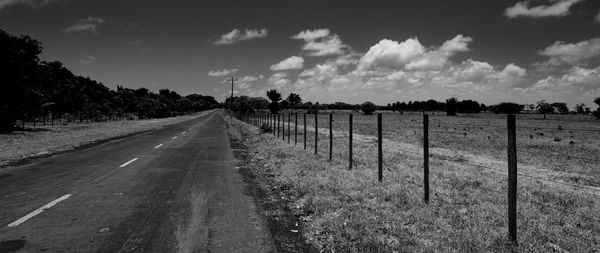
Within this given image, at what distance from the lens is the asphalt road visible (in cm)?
527

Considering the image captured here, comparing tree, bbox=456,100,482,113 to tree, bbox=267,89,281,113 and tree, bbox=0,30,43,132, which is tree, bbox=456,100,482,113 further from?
tree, bbox=0,30,43,132

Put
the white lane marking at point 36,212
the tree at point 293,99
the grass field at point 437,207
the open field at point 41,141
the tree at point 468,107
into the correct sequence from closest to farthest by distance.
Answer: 1. the grass field at point 437,207
2. the white lane marking at point 36,212
3. the open field at point 41,141
4. the tree at point 468,107
5. the tree at point 293,99

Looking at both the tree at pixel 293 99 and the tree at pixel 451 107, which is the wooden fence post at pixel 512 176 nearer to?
the tree at pixel 451 107

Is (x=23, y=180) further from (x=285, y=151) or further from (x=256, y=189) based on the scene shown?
(x=285, y=151)

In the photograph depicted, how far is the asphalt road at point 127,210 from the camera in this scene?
5.27m

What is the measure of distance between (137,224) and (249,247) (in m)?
2.21

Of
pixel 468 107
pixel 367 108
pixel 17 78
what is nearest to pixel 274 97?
pixel 367 108

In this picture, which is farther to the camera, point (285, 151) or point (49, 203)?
point (285, 151)

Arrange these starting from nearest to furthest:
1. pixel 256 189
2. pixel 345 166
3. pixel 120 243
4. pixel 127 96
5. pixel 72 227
Answer: 1. pixel 120 243
2. pixel 72 227
3. pixel 256 189
4. pixel 345 166
5. pixel 127 96

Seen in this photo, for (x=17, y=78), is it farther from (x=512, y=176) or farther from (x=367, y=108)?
(x=367, y=108)

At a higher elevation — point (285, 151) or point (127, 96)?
point (127, 96)

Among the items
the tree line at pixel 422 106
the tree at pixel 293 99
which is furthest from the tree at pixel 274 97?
the tree at pixel 293 99

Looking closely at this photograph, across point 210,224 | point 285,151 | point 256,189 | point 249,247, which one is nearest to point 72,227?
point 210,224

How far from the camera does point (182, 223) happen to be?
246 inches
